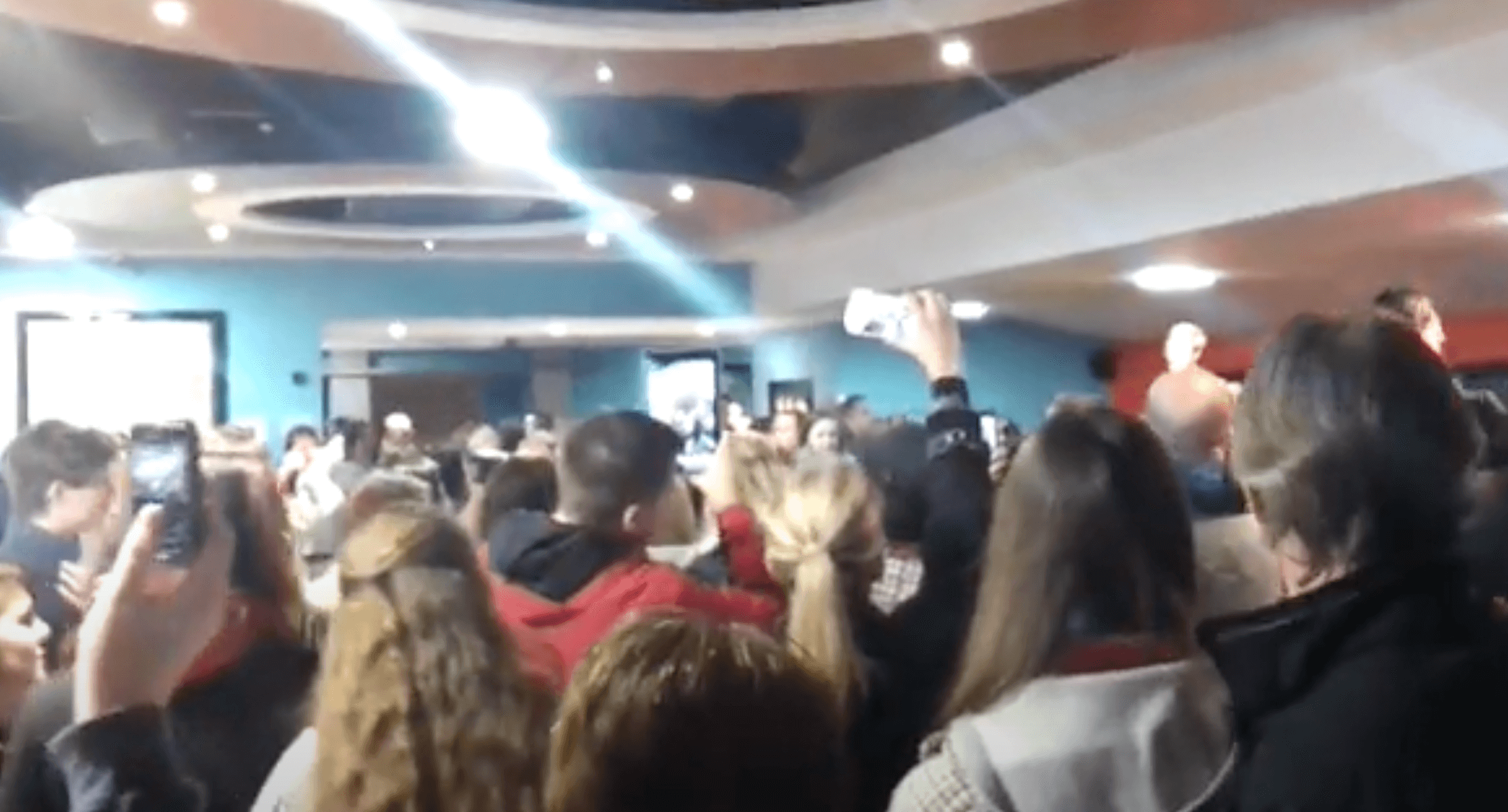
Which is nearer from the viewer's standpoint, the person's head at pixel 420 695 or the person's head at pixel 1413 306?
the person's head at pixel 420 695

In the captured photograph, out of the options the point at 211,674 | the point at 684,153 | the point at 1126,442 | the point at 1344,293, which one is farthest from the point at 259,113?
the point at 1126,442

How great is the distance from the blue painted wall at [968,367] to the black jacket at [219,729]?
13.4 metres

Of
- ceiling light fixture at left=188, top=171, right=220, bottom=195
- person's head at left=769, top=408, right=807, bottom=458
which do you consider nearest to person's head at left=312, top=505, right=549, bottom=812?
person's head at left=769, top=408, right=807, bottom=458

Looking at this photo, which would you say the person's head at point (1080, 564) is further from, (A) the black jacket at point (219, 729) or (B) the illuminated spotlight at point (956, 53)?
(B) the illuminated spotlight at point (956, 53)

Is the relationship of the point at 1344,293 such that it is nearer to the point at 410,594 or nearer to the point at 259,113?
the point at 259,113

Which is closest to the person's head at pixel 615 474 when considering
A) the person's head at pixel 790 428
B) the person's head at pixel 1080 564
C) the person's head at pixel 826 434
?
the person's head at pixel 1080 564

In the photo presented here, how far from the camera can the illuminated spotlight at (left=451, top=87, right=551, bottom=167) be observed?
25.8ft

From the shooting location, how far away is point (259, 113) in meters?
Answer: 9.92

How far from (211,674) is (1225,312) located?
40.7 ft

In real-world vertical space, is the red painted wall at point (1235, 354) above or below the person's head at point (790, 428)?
above

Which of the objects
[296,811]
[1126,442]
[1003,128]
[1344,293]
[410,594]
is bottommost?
[296,811]

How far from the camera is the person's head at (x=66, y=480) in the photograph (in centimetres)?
338

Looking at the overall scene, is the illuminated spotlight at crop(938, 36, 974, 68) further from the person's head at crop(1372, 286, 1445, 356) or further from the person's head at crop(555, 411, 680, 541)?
the person's head at crop(555, 411, 680, 541)

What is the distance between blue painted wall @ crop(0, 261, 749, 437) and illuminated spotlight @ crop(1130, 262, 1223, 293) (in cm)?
369
